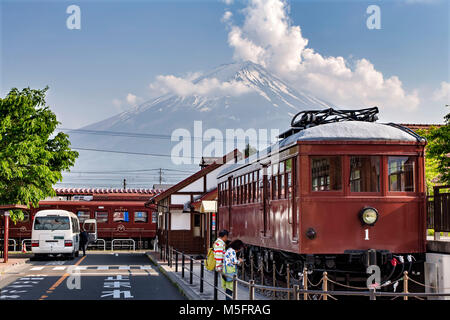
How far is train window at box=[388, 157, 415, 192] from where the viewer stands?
14.8 metres

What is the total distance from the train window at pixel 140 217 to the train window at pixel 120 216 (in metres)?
0.58

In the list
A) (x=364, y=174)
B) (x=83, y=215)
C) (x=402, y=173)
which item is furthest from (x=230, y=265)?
(x=83, y=215)

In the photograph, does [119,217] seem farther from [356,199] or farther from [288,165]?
[356,199]

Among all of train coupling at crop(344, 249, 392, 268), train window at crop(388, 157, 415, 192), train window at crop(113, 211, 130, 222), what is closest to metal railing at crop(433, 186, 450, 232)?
train window at crop(388, 157, 415, 192)

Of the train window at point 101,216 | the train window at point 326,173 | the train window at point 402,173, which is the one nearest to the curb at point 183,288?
the train window at point 326,173

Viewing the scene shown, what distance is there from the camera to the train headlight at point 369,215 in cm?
1441

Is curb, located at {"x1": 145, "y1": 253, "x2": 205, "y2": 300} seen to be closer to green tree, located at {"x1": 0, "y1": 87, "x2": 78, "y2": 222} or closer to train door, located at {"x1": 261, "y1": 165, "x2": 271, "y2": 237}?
train door, located at {"x1": 261, "y1": 165, "x2": 271, "y2": 237}

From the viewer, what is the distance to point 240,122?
186875 millimetres

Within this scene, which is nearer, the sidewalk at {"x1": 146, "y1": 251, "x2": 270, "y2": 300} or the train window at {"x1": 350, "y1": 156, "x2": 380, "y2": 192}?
the train window at {"x1": 350, "y1": 156, "x2": 380, "y2": 192}

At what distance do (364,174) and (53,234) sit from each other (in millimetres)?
22031

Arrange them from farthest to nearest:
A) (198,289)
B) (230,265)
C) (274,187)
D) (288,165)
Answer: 1. (198,289)
2. (274,187)
3. (288,165)
4. (230,265)

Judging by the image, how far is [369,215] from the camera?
568 inches

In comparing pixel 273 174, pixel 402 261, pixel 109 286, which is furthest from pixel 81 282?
pixel 402 261
